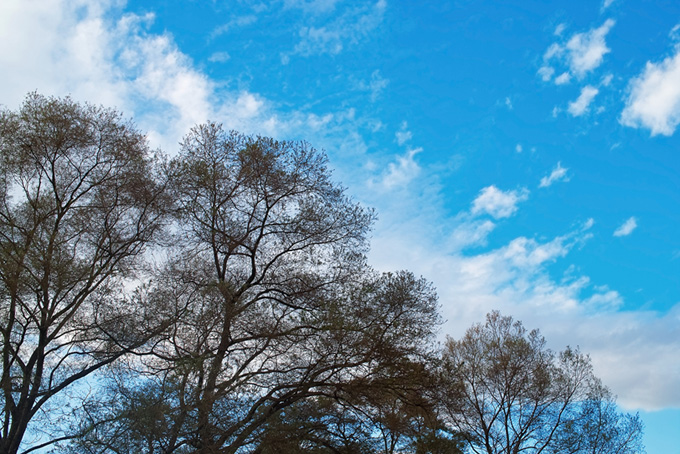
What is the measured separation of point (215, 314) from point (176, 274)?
2205mm

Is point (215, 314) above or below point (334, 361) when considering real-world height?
above

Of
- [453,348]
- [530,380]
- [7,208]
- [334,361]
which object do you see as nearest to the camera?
[334,361]

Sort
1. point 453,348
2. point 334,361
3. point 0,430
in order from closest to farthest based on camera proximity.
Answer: point 0,430, point 334,361, point 453,348

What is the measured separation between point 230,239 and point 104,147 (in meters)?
4.65

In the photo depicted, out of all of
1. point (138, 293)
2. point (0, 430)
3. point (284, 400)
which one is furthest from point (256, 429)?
point (0, 430)

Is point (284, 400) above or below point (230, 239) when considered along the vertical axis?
below

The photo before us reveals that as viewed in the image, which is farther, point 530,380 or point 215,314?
point 530,380

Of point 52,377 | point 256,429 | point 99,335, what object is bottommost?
point 256,429

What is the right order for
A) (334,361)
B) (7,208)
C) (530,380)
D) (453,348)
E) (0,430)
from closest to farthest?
1. (0,430)
2. (334,361)
3. (7,208)
4. (530,380)
5. (453,348)

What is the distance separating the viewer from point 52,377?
14203mm

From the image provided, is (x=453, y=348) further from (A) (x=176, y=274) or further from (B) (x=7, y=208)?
(B) (x=7, y=208)

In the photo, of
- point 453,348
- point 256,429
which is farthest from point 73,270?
point 453,348

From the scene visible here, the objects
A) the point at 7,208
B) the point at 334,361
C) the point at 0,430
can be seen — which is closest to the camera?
the point at 0,430

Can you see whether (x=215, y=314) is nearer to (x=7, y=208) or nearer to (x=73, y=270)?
(x=73, y=270)
